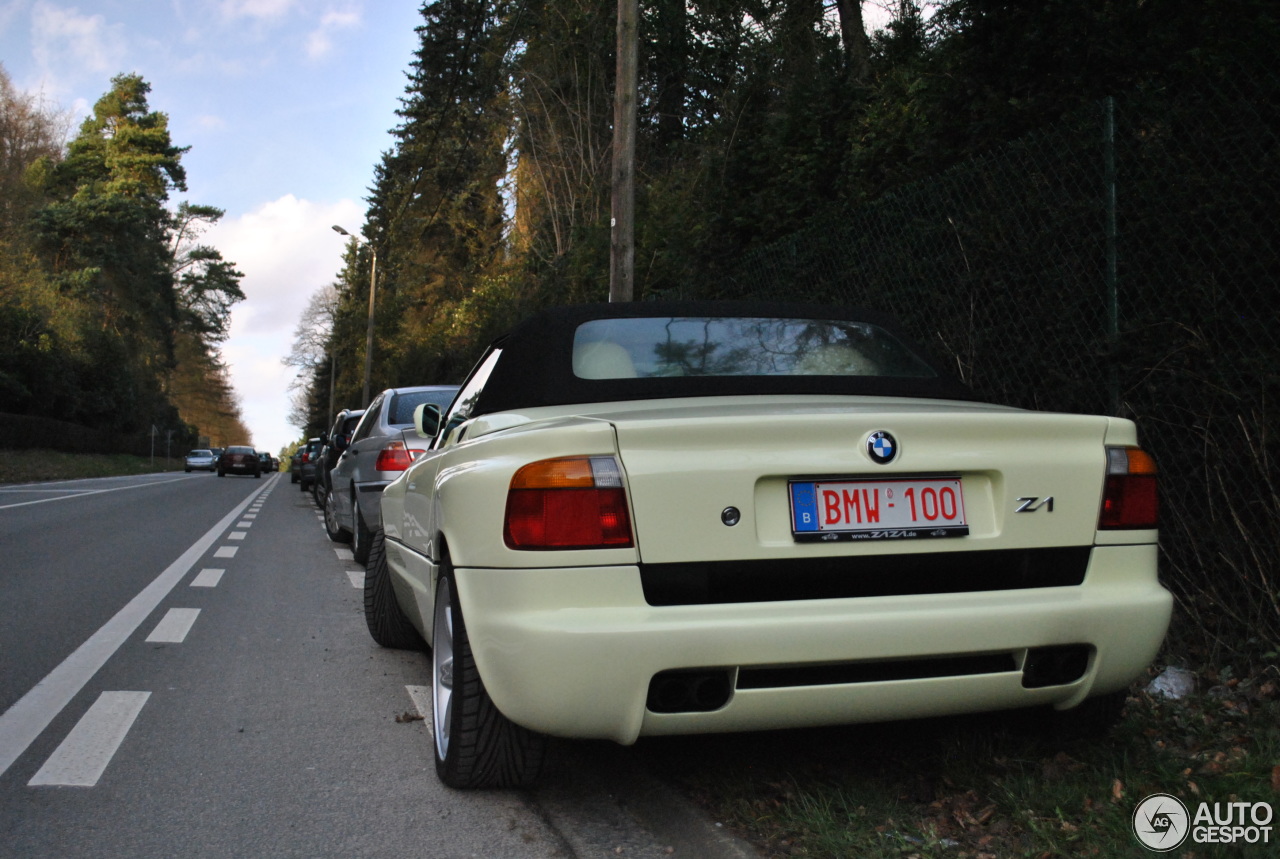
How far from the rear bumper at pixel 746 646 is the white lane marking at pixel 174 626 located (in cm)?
381

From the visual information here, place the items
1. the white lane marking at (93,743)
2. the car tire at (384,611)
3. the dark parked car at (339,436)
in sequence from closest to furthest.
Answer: the white lane marking at (93,743)
the car tire at (384,611)
the dark parked car at (339,436)

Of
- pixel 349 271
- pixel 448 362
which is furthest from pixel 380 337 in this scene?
pixel 349 271

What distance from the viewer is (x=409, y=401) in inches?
378

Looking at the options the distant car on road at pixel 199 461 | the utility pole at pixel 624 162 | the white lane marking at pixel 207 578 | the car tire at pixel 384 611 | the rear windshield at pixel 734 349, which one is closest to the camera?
the rear windshield at pixel 734 349


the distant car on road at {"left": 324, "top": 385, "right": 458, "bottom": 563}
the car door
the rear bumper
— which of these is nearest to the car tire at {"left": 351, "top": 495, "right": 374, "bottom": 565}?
the distant car on road at {"left": 324, "top": 385, "right": 458, "bottom": 563}

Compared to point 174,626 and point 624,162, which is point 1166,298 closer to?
point 174,626

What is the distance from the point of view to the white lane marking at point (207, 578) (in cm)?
822

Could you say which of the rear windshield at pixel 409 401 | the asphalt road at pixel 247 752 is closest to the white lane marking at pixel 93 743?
the asphalt road at pixel 247 752

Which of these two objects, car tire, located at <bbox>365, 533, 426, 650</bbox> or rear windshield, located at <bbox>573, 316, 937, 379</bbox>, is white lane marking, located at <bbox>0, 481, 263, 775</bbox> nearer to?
car tire, located at <bbox>365, 533, 426, 650</bbox>

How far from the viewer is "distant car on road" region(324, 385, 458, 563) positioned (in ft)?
29.3

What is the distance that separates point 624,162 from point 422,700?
791 cm

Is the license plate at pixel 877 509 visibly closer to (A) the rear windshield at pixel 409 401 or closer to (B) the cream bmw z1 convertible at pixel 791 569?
(B) the cream bmw z1 convertible at pixel 791 569

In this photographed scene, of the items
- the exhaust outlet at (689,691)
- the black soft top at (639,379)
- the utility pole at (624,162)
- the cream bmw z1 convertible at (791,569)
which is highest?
the utility pole at (624,162)

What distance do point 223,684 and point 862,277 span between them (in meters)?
4.77
